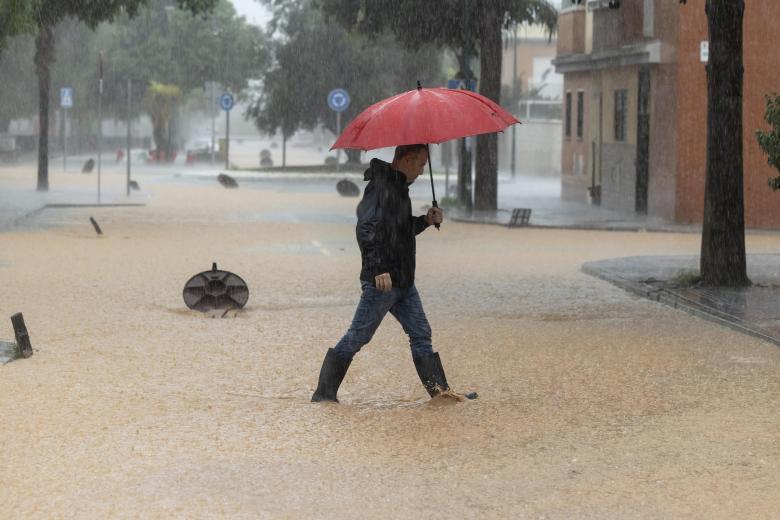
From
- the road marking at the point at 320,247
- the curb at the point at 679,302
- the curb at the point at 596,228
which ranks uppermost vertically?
the curb at the point at 596,228

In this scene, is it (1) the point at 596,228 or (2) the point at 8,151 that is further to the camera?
(2) the point at 8,151

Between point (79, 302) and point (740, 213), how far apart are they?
644 centimetres

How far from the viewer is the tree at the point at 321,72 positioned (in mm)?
60594

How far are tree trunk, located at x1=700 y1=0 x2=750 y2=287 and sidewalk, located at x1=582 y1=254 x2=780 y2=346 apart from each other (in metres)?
0.33

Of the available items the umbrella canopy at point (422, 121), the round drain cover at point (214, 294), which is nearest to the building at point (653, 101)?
the round drain cover at point (214, 294)

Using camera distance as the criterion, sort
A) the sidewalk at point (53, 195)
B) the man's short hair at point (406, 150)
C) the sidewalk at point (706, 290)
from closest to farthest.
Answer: the man's short hair at point (406, 150)
the sidewalk at point (706, 290)
the sidewalk at point (53, 195)

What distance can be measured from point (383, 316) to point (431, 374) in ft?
1.47

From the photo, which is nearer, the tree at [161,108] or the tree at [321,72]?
the tree at [321,72]

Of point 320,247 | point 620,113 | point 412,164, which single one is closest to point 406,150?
point 412,164

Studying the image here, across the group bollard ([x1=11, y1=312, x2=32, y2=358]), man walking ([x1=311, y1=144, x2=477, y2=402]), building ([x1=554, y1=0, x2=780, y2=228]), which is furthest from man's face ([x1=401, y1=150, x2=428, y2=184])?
building ([x1=554, y1=0, x2=780, y2=228])

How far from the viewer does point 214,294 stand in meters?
13.4

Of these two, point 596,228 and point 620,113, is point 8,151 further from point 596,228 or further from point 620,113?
point 596,228

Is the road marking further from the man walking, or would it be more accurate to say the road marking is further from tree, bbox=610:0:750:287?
the man walking

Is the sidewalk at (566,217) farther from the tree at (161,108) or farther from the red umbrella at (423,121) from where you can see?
the tree at (161,108)
